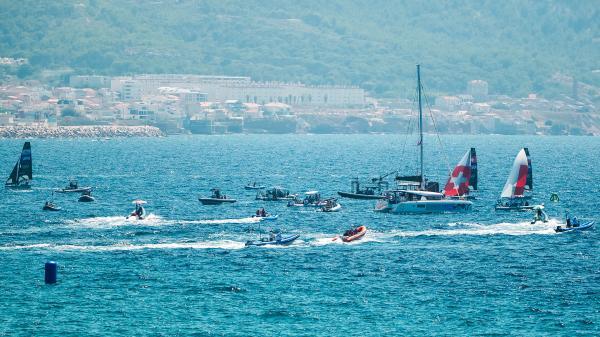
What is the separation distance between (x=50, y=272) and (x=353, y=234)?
103 feet

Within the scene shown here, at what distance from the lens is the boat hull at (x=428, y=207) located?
463 ft

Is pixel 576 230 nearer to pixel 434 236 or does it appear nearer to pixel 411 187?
pixel 434 236

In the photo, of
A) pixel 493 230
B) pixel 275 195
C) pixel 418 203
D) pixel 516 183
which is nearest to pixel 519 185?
pixel 516 183

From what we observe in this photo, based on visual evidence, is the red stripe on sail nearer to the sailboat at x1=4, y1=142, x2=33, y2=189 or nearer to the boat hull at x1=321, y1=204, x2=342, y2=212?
the boat hull at x1=321, y1=204, x2=342, y2=212

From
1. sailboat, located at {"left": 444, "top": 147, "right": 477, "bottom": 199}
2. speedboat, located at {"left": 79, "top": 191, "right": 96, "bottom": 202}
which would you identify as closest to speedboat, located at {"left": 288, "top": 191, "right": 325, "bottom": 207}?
sailboat, located at {"left": 444, "top": 147, "right": 477, "bottom": 199}

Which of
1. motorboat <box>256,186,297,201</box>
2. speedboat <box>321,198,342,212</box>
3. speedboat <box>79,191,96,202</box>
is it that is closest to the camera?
speedboat <box>321,198,342,212</box>

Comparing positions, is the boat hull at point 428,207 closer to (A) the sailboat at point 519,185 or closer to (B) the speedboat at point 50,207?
(A) the sailboat at point 519,185

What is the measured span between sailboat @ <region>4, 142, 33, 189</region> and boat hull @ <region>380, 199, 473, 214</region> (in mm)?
54599

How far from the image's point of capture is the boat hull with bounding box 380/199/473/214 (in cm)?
14125

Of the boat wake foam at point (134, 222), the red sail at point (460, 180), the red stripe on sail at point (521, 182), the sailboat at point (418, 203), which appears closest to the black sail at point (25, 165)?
the boat wake foam at point (134, 222)

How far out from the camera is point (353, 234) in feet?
384

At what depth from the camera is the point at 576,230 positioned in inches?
4879

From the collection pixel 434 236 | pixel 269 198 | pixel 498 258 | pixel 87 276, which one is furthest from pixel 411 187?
pixel 87 276

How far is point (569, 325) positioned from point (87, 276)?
35243 mm
